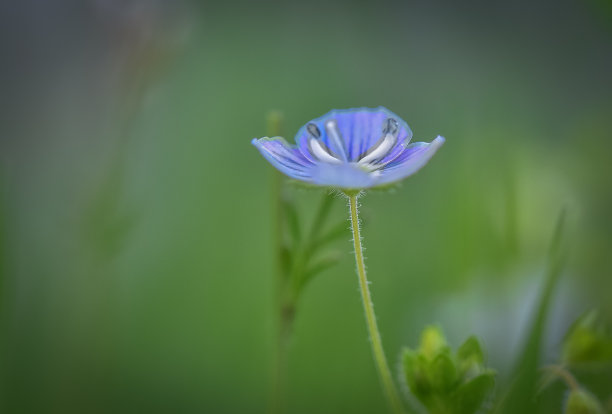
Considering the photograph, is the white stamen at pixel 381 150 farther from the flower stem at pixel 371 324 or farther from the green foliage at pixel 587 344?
the green foliage at pixel 587 344

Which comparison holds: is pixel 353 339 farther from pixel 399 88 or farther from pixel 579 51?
pixel 579 51

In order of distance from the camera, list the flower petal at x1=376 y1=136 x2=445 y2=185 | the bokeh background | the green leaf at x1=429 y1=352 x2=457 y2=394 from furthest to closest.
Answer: the bokeh background → the green leaf at x1=429 y1=352 x2=457 y2=394 → the flower petal at x1=376 y1=136 x2=445 y2=185

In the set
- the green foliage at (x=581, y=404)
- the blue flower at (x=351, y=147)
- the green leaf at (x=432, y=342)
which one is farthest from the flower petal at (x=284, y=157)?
the green foliage at (x=581, y=404)

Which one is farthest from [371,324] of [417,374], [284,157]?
[284,157]

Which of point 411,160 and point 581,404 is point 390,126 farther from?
point 581,404

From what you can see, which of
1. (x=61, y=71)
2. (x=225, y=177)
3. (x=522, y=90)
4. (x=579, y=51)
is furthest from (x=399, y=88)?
(x=61, y=71)

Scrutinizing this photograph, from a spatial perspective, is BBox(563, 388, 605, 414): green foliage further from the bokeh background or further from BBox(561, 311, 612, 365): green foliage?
the bokeh background

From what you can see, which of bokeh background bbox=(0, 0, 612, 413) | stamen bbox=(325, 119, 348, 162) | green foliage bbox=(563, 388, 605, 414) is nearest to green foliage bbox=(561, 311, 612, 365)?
green foliage bbox=(563, 388, 605, 414)

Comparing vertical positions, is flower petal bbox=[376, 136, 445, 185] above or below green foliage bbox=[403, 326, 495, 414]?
above
